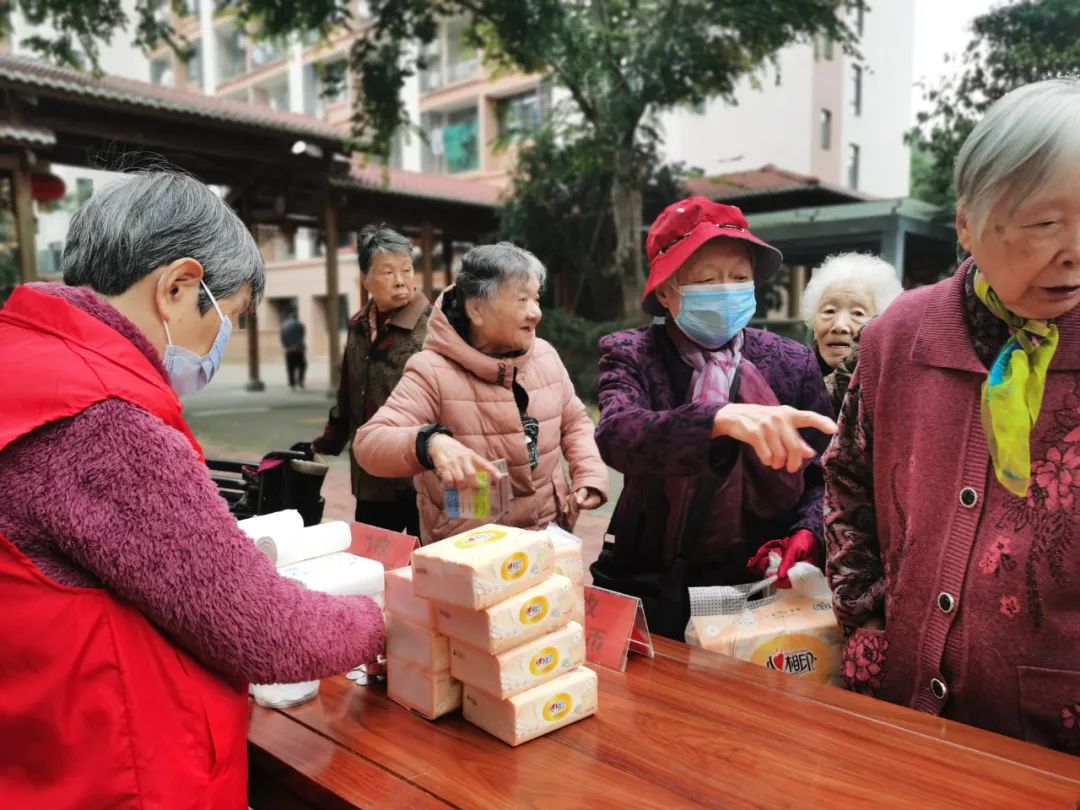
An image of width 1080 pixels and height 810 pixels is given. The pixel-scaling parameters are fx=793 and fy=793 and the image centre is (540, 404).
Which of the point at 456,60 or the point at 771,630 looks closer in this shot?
the point at 771,630

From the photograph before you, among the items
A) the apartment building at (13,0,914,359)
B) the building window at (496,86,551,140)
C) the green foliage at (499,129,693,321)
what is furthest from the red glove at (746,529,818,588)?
the building window at (496,86,551,140)

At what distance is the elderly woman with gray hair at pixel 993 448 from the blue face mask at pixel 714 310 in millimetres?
396

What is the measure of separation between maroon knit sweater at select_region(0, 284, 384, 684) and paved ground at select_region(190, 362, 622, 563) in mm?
3705

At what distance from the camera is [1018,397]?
44.9 inches

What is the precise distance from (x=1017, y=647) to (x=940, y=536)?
0.19m

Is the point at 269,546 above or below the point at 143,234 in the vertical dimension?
below

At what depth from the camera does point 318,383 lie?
1902cm

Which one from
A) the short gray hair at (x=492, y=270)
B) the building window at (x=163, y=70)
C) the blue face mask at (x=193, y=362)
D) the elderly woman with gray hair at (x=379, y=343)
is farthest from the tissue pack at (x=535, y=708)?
the building window at (x=163, y=70)

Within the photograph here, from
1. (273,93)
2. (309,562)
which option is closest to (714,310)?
(309,562)

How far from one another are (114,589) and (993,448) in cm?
122

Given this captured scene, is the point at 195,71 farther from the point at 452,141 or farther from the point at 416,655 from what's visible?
the point at 416,655

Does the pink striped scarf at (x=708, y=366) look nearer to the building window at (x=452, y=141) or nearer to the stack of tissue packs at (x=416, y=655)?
the stack of tissue packs at (x=416, y=655)

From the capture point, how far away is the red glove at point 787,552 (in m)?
1.60

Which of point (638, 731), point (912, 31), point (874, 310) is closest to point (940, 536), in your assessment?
point (638, 731)
